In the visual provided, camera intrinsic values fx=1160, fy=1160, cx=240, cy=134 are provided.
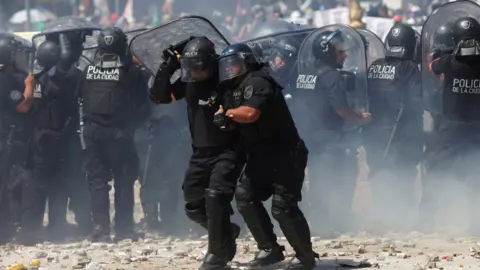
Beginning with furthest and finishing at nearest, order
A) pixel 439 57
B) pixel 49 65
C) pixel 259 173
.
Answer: pixel 49 65 < pixel 439 57 < pixel 259 173

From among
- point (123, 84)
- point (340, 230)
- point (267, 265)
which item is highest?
point (123, 84)

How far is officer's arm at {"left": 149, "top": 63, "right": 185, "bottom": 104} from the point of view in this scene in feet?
28.0

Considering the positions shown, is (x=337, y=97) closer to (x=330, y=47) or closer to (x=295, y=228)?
(x=330, y=47)

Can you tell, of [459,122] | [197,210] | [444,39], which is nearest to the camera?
[197,210]

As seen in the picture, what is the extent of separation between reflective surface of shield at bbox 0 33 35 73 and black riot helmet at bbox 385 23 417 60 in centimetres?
368

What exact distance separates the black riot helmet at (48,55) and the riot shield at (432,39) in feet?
11.8

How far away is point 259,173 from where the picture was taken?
823 cm

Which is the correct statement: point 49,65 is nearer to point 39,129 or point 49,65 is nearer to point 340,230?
point 39,129

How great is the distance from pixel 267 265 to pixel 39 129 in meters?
3.80

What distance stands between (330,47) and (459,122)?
1.48m

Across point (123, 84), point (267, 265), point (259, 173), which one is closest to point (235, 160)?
point (259, 173)

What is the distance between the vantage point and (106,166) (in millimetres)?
11328

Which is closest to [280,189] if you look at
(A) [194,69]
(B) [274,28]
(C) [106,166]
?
(A) [194,69]

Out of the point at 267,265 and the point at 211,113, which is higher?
the point at 211,113
